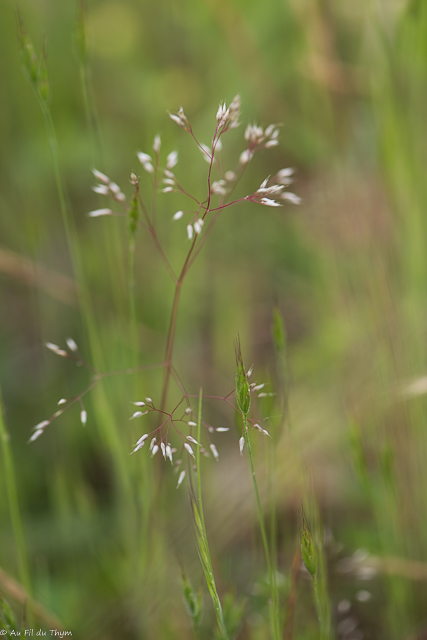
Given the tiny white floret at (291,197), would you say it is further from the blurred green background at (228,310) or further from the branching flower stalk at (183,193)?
the blurred green background at (228,310)

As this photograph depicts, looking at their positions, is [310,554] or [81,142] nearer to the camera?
[310,554]

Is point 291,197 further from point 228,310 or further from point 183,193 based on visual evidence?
point 228,310

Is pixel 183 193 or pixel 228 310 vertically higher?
pixel 183 193

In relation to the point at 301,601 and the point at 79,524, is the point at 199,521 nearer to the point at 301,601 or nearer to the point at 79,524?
the point at 301,601

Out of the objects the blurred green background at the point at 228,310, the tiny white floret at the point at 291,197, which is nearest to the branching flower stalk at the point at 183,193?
the tiny white floret at the point at 291,197

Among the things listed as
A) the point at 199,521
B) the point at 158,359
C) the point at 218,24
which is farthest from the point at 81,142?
the point at 199,521

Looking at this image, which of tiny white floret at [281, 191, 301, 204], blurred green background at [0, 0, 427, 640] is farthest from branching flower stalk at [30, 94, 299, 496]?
blurred green background at [0, 0, 427, 640]

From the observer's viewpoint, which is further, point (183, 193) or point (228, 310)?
point (228, 310)

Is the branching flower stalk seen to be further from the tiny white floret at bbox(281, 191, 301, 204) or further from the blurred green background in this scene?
the blurred green background

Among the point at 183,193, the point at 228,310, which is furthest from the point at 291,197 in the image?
the point at 228,310
